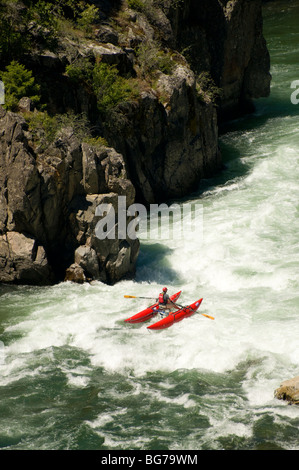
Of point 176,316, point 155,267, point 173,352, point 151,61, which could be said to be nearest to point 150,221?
point 155,267

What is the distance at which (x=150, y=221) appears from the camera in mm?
21625

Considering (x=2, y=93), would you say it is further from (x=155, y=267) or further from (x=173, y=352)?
(x=173, y=352)

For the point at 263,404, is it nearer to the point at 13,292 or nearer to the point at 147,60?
the point at 13,292

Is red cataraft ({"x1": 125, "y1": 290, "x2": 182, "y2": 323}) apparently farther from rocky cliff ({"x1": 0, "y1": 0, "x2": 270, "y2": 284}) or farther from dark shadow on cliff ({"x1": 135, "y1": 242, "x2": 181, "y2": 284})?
dark shadow on cliff ({"x1": 135, "y1": 242, "x2": 181, "y2": 284})

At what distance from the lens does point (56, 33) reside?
20.7 metres

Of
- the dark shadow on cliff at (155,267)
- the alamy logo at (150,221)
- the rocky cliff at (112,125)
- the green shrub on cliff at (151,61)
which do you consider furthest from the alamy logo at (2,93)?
Answer: the green shrub on cliff at (151,61)

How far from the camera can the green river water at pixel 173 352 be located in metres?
11.1

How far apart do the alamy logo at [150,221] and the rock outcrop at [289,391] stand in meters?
7.00

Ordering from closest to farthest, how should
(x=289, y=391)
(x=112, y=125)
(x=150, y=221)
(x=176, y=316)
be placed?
1. (x=289, y=391)
2. (x=176, y=316)
3. (x=112, y=125)
4. (x=150, y=221)

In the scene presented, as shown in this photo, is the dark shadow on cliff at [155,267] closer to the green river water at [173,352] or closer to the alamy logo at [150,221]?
the green river water at [173,352]

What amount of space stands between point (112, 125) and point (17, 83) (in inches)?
143

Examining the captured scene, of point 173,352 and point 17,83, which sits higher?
point 17,83

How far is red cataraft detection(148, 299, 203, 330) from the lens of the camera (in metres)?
14.9

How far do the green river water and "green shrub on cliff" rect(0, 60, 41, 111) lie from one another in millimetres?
5939
